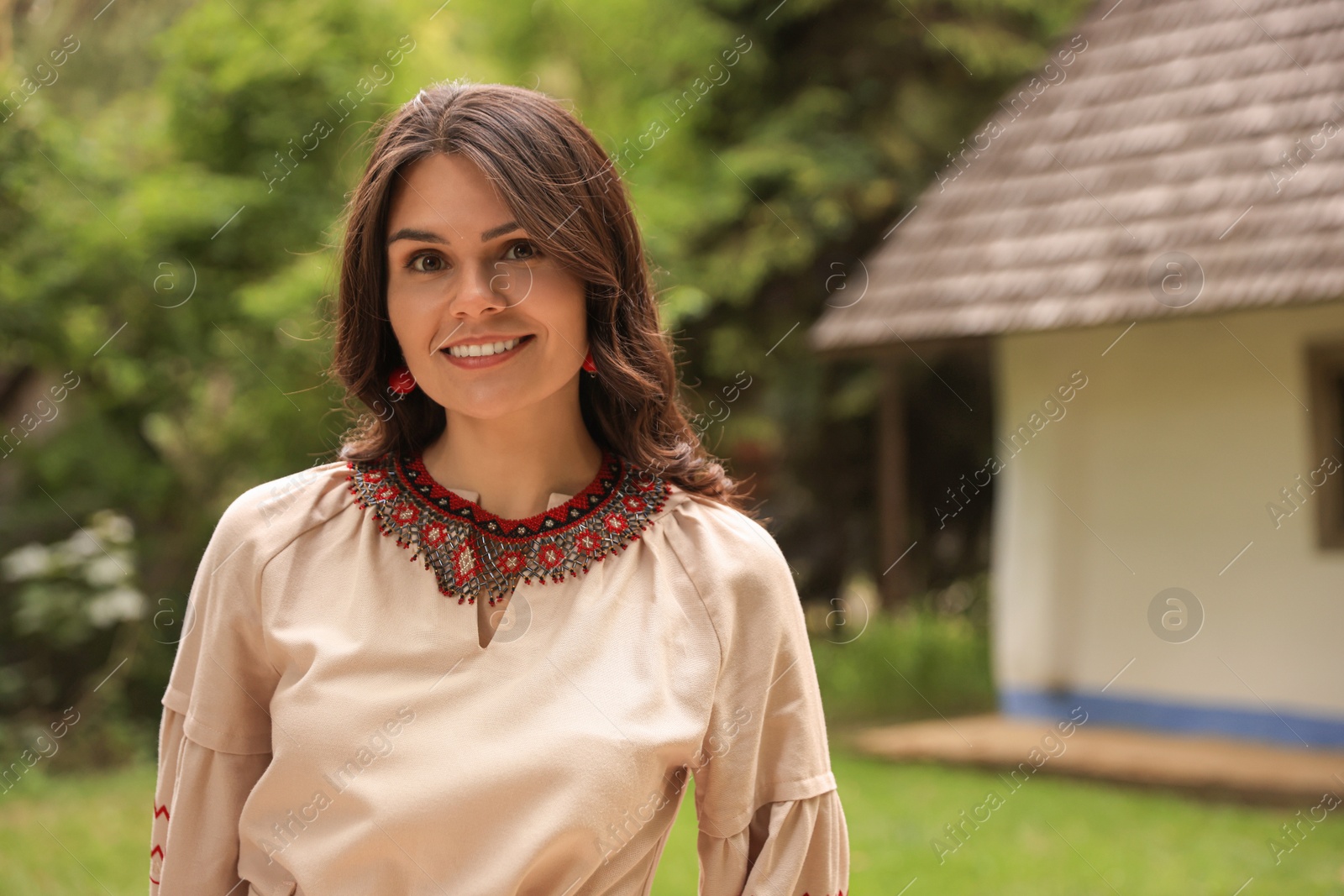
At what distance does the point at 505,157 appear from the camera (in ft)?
5.50

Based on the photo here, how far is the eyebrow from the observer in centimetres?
168

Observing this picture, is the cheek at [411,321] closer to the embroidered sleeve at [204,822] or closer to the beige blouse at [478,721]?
the beige blouse at [478,721]

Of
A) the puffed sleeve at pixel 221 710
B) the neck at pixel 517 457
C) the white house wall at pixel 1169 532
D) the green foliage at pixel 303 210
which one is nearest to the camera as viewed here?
the puffed sleeve at pixel 221 710

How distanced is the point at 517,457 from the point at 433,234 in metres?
0.35

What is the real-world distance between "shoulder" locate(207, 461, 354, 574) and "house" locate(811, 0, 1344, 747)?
529cm

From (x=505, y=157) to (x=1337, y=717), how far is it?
6.07 meters

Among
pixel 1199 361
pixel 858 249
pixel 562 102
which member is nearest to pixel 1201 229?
pixel 1199 361

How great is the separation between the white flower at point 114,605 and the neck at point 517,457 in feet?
18.2

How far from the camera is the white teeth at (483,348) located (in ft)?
5.65

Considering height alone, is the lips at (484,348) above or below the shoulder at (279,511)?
above

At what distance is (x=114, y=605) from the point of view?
6809 millimetres

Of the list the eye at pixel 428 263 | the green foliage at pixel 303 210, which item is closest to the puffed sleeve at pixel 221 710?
the eye at pixel 428 263

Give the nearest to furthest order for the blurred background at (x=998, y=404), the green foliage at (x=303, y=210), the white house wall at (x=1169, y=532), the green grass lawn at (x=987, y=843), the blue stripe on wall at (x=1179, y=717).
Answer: the green grass lawn at (x=987, y=843), the blurred background at (x=998, y=404), the blue stripe on wall at (x=1179, y=717), the white house wall at (x=1169, y=532), the green foliage at (x=303, y=210)

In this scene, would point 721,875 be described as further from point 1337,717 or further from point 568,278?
point 1337,717
